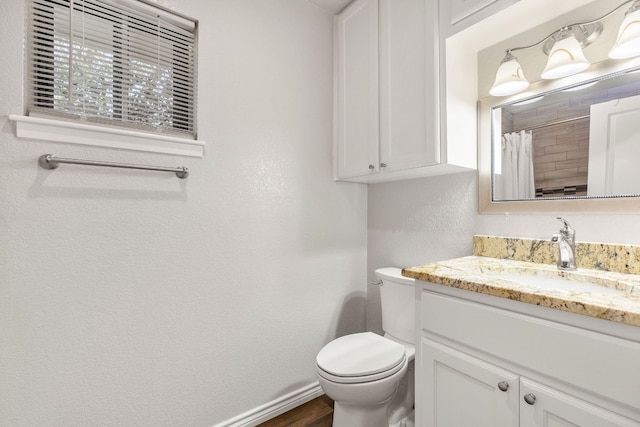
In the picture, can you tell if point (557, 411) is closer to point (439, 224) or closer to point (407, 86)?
point (439, 224)

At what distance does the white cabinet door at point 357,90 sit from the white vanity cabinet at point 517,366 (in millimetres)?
930

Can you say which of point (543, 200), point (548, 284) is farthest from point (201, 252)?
point (543, 200)

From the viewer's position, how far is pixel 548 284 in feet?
3.73

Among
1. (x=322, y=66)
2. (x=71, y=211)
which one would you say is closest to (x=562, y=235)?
(x=322, y=66)

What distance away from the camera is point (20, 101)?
1121 millimetres

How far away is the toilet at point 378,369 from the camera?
132 cm

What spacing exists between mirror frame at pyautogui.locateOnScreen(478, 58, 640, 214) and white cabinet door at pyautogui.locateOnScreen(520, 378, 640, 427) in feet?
2.53

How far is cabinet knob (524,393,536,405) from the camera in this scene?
0.82 meters

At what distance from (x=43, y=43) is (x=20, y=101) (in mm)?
253

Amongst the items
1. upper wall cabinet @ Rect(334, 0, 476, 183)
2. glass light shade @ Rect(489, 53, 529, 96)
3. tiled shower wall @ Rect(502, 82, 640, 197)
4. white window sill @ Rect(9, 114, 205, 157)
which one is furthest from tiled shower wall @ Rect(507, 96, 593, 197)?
white window sill @ Rect(9, 114, 205, 157)

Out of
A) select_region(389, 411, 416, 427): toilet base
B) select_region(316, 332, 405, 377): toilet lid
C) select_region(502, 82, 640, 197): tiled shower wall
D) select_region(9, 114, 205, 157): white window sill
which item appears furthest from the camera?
select_region(389, 411, 416, 427): toilet base

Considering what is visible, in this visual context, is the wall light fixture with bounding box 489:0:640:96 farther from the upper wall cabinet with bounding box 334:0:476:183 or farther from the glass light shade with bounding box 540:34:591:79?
the upper wall cabinet with bounding box 334:0:476:183

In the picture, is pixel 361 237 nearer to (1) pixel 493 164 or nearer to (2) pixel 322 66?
(1) pixel 493 164

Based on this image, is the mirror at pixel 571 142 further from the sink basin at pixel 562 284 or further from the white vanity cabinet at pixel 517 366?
the white vanity cabinet at pixel 517 366
